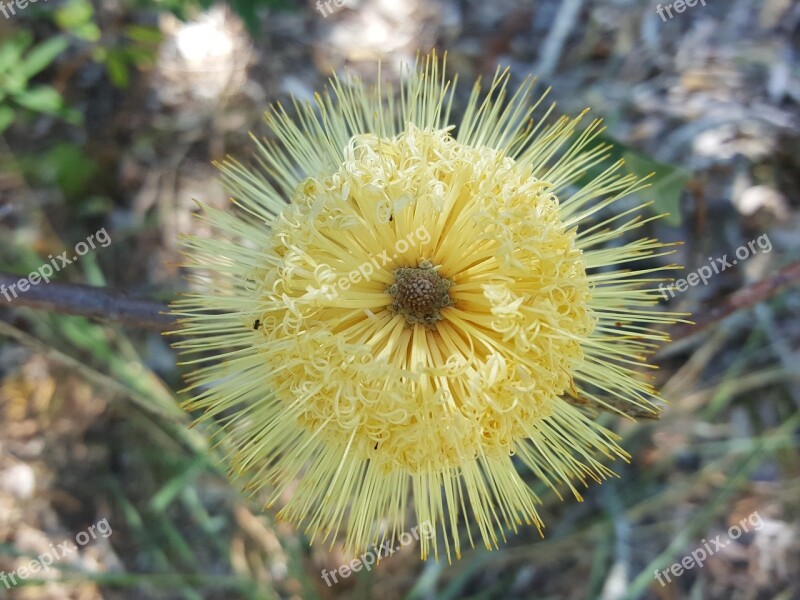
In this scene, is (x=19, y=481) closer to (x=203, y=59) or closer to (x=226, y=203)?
(x=226, y=203)

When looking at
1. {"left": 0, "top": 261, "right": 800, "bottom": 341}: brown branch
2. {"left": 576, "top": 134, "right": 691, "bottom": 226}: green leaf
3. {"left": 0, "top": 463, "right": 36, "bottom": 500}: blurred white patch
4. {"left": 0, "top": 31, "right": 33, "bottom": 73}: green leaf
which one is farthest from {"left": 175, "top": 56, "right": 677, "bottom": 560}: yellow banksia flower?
{"left": 0, "top": 463, "right": 36, "bottom": 500}: blurred white patch

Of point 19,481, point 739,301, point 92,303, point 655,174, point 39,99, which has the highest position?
point 39,99

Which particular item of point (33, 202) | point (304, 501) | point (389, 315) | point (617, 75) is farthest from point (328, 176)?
point (33, 202)

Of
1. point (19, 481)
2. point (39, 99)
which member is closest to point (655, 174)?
point (39, 99)

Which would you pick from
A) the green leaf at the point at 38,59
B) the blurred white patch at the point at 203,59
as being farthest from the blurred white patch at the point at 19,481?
the blurred white patch at the point at 203,59

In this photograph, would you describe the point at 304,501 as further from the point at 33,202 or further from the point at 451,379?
the point at 33,202

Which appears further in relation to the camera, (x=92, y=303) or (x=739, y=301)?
(x=739, y=301)

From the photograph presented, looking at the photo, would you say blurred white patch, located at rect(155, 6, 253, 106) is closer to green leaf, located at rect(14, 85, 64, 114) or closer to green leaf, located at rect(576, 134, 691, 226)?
green leaf, located at rect(14, 85, 64, 114)
